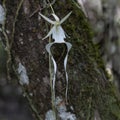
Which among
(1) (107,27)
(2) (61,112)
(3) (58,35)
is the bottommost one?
(2) (61,112)

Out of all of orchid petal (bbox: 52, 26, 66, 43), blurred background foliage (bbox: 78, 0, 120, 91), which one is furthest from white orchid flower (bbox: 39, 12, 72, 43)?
blurred background foliage (bbox: 78, 0, 120, 91)

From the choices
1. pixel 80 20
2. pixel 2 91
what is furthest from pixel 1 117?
pixel 80 20

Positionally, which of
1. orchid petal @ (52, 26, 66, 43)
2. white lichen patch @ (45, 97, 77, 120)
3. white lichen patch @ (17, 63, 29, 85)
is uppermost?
orchid petal @ (52, 26, 66, 43)

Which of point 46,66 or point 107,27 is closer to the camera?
point 46,66

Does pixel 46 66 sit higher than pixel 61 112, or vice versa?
pixel 46 66

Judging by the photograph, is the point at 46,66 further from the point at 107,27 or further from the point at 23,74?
the point at 107,27

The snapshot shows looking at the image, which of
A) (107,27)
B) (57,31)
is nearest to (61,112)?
(57,31)

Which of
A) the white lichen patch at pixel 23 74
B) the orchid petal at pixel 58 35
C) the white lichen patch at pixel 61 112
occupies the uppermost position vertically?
the orchid petal at pixel 58 35

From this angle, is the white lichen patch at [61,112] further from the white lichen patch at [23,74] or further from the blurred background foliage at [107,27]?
the blurred background foliage at [107,27]

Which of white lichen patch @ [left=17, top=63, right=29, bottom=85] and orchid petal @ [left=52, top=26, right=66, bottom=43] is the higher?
orchid petal @ [left=52, top=26, right=66, bottom=43]

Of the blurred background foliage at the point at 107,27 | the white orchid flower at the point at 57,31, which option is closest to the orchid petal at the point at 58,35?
the white orchid flower at the point at 57,31

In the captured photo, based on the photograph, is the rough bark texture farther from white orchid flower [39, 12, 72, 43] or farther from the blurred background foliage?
the blurred background foliage

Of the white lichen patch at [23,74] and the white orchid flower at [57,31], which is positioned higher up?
the white orchid flower at [57,31]

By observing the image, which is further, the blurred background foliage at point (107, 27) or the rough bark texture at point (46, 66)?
the blurred background foliage at point (107, 27)
